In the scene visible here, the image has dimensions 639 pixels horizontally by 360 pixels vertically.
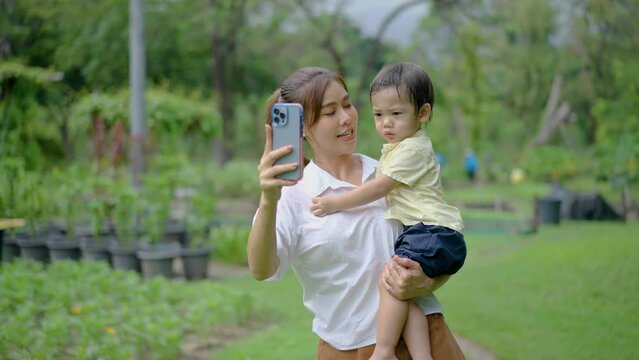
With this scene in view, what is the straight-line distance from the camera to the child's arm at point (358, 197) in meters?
2.03

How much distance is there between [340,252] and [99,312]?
3.78 meters

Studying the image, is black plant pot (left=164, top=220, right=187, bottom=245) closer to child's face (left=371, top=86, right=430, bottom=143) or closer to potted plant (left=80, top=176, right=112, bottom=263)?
potted plant (left=80, top=176, right=112, bottom=263)

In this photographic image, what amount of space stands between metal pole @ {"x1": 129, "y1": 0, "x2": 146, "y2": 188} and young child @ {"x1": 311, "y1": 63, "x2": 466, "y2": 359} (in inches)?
304

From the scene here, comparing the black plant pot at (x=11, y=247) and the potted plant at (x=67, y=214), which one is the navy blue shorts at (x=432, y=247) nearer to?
the potted plant at (x=67, y=214)

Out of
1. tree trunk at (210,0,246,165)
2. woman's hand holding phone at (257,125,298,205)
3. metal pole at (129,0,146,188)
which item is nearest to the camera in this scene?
woman's hand holding phone at (257,125,298,205)

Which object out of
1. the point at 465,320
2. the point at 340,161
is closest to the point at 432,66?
the point at 465,320

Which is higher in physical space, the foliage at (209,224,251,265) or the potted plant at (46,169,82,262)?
the potted plant at (46,169,82,262)

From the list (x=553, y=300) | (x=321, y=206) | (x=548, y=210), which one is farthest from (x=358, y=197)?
(x=548, y=210)

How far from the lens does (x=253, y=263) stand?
204 centimetres

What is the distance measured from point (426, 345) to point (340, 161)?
56cm

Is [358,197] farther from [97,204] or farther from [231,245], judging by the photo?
[231,245]

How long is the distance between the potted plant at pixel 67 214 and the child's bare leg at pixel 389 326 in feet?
23.0

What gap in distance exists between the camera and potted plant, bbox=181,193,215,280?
8055 mm

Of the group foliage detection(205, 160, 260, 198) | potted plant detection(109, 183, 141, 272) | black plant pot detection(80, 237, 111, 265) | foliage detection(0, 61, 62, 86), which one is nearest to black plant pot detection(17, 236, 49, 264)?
black plant pot detection(80, 237, 111, 265)
